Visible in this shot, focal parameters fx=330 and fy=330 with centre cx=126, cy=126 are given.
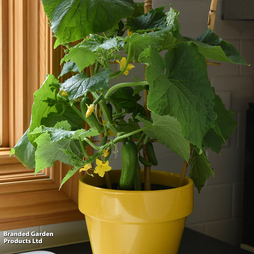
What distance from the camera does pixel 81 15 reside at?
2.09 feet

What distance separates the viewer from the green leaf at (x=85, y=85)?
61cm

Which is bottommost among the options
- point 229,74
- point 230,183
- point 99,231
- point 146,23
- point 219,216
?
point 219,216

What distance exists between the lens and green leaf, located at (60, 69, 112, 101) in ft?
2.00

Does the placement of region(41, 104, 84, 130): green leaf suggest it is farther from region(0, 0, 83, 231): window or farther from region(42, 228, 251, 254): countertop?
region(42, 228, 251, 254): countertop

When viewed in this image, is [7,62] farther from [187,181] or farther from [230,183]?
[230,183]

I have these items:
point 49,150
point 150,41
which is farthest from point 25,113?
point 150,41

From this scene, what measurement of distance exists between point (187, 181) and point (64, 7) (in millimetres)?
484

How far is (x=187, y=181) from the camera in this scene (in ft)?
2.65

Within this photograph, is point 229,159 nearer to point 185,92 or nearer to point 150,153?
point 150,153

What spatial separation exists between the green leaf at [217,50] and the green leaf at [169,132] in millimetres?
154

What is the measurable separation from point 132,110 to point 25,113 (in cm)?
39

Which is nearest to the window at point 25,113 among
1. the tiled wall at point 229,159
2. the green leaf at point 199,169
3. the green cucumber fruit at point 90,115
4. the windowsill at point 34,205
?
the windowsill at point 34,205

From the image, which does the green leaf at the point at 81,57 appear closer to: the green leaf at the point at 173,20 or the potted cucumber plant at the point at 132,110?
the potted cucumber plant at the point at 132,110

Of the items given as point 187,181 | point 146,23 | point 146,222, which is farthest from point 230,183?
point 146,23
